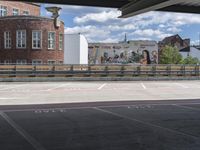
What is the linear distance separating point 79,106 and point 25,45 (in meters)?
34.7

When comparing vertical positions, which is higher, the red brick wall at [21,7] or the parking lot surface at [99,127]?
the red brick wall at [21,7]

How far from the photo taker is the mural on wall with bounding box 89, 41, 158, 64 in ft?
336

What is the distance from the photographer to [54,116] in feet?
48.9

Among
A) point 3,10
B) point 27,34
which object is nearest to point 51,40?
point 27,34

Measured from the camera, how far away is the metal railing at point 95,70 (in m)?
41.6

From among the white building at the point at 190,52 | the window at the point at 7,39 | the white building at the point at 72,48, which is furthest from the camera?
the white building at the point at 190,52

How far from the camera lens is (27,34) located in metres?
51.5

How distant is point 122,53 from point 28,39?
52934 mm

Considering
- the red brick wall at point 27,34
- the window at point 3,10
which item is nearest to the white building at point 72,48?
the window at point 3,10

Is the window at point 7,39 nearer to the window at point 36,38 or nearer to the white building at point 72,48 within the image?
the window at point 36,38

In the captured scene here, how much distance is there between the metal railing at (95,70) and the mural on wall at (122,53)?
53.7 m

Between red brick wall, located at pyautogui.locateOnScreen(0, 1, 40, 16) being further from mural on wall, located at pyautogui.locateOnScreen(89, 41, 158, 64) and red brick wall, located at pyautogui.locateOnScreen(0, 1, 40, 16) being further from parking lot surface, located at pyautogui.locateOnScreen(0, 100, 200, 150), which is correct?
parking lot surface, located at pyautogui.locateOnScreen(0, 100, 200, 150)

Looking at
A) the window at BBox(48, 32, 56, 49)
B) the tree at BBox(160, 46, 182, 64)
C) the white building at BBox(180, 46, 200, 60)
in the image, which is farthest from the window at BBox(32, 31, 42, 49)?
the white building at BBox(180, 46, 200, 60)

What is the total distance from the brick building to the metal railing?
9.08m
